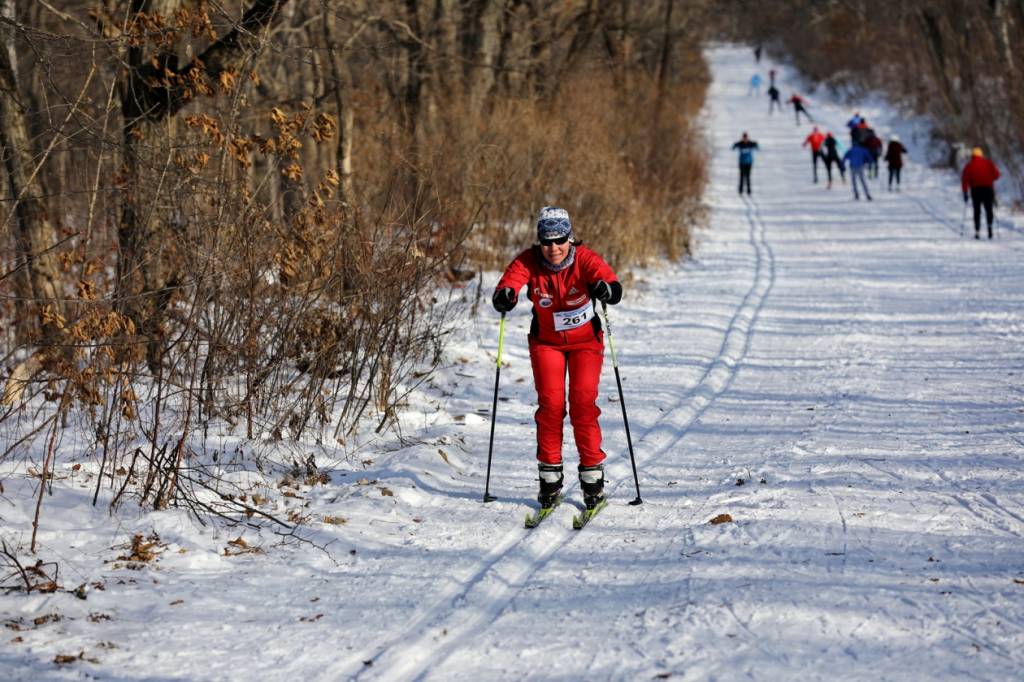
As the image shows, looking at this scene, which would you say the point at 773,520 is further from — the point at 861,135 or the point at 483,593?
the point at 861,135

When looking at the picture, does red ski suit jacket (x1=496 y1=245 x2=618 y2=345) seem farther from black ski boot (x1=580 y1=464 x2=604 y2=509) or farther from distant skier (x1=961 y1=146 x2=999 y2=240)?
distant skier (x1=961 y1=146 x2=999 y2=240)

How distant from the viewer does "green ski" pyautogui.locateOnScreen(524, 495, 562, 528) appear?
6.45 metres

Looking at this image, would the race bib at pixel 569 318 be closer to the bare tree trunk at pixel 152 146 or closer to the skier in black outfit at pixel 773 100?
the bare tree trunk at pixel 152 146

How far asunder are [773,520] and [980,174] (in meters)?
14.5

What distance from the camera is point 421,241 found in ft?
27.1

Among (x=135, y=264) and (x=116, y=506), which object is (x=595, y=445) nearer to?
(x=116, y=506)

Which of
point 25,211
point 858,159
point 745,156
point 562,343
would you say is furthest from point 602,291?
point 745,156

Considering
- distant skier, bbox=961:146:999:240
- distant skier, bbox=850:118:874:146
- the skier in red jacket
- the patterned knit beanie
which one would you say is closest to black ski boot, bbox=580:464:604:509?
the skier in red jacket

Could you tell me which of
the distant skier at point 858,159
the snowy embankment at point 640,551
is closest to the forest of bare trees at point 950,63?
the distant skier at point 858,159

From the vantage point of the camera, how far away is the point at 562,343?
673cm

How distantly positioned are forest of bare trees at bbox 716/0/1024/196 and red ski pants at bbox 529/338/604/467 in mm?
19666

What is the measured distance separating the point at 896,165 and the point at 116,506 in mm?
24948

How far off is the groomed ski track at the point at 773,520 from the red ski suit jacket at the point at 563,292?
1168 millimetres

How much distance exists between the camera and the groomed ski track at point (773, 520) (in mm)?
4590
